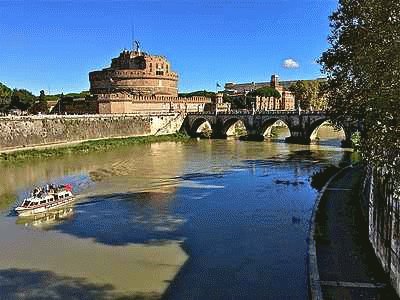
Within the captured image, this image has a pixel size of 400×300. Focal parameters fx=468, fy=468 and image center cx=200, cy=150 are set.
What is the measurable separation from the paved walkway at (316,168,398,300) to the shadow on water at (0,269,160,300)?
305 centimetres

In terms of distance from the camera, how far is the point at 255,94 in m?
68.8

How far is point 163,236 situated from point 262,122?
3098cm

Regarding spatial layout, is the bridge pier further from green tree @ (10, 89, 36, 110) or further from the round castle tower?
green tree @ (10, 89, 36, 110)

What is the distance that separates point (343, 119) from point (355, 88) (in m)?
2.73

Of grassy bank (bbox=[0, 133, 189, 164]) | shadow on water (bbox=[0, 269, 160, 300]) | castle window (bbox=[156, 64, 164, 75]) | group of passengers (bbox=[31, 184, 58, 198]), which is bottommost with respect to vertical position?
shadow on water (bbox=[0, 269, 160, 300])

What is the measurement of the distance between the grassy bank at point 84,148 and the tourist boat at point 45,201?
11.6 metres

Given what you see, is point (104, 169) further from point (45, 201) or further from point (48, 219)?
point (48, 219)

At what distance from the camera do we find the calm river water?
338 inches

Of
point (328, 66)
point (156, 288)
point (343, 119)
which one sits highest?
point (328, 66)

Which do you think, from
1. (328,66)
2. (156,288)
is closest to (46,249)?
(156,288)

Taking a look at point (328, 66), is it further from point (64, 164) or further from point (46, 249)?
point (64, 164)

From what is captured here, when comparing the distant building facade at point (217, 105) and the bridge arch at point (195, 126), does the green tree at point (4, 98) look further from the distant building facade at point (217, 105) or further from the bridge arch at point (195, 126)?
the distant building facade at point (217, 105)

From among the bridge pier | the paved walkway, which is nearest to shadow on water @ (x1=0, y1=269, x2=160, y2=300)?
the paved walkway

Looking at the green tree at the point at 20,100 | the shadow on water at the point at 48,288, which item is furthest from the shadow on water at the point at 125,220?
the green tree at the point at 20,100
